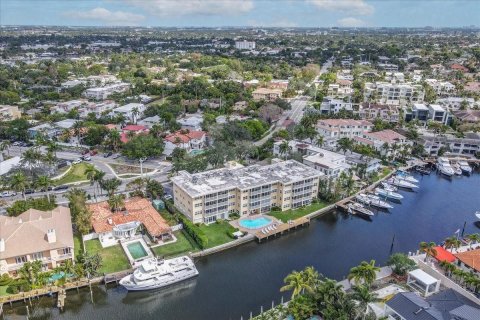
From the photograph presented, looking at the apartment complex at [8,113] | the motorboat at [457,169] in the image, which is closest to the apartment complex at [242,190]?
the motorboat at [457,169]

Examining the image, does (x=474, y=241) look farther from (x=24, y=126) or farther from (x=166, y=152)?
(x=24, y=126)

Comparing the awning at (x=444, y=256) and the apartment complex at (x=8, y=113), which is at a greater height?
the apartment complex at (x=8, y=113)

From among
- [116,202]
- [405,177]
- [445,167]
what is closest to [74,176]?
[116,202]

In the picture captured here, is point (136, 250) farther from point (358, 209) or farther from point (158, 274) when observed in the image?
point (358, 209)

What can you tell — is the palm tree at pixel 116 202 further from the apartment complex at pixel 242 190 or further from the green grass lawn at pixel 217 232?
the green grass lawn at pixel 217 232

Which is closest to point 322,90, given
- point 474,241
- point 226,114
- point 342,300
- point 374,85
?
point 374,85

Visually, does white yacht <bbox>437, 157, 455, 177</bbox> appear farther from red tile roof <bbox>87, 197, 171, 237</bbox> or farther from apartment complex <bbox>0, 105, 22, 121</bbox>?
apartment complex <bbox>0, 105, 22, 121</bbox>

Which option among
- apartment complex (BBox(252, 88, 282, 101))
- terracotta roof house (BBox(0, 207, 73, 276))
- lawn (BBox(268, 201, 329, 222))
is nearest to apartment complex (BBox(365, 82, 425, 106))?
apartment complex (BBox(252, 88, 282, 101))

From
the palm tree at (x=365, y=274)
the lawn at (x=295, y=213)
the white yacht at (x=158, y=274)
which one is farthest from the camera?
the lawn at (x=295, y=213)
